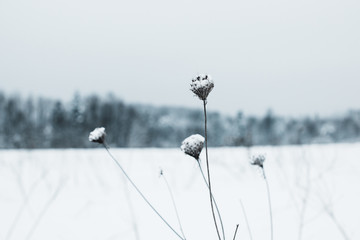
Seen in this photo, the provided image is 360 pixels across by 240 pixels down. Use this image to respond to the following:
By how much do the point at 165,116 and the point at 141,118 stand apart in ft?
22.3

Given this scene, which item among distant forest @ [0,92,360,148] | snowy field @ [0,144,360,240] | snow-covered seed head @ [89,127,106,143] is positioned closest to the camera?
snow-covered seed head @ [89,127,106,143]

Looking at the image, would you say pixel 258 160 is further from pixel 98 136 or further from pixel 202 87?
pixel 98 136

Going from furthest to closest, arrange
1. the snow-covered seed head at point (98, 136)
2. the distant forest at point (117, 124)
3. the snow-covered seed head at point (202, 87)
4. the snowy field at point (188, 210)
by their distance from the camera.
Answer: the distant forest at point (117, 124) → the snowy field at point (188, 210) → the snow-covered seed head at point (98, 136) → the snow-covered seed head at point (202, 87)

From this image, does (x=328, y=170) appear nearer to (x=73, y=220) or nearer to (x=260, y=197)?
(x=260, y=197)

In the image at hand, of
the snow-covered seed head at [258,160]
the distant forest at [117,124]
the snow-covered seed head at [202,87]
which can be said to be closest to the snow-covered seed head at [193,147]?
the snow-covered seed head at [202,87]

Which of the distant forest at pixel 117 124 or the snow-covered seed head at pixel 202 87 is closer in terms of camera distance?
the snow-covered seed head at pixel 202 87

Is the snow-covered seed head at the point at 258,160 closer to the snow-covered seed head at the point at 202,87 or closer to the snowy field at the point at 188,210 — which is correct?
the snowy field at the point at 188,210

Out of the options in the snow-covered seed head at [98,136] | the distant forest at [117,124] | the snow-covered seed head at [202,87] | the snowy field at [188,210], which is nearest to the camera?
the snow-covered seed head at [202,87]

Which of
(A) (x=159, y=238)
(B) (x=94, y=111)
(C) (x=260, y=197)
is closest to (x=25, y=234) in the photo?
(A) (x=159, y=238)

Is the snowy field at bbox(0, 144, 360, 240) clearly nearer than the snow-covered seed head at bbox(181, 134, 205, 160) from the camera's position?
No

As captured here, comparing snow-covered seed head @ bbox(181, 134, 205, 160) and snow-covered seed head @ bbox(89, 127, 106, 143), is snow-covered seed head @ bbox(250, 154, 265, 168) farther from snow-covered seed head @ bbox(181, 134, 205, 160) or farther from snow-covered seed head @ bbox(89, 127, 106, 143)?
snow-covered seed head @ bbox(89, 127, 106, 143)

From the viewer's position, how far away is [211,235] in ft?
5.12

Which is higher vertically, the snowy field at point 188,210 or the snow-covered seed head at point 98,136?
the snow-covered seed head at point 98,136

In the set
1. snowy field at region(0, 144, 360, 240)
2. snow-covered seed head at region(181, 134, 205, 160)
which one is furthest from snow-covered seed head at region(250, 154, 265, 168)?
snow-covered seed head at region(181, 134, 205, 160)
